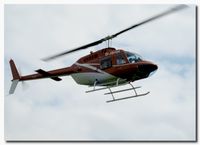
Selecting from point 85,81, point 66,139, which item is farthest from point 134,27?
point 66,139

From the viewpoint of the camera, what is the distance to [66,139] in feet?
37.8

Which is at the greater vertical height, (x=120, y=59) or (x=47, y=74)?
(x=120, y=59)

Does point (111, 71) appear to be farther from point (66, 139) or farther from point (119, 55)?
point (66, 139)

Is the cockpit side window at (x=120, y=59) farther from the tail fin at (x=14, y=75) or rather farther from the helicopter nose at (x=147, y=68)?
the tail fin at (x=14, y=75)

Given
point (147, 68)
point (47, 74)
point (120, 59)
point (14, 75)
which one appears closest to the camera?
point (147, 68)

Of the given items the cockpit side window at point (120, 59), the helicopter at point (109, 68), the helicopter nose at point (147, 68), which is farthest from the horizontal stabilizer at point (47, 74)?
the helicopter nose at point (147, 68)

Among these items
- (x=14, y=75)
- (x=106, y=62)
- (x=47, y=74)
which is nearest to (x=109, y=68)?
(x=106, y=62)

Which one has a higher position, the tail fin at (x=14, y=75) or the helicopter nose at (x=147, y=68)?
the helicopter nose at (x=147, y=68)

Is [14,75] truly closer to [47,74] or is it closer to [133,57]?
[47,74]

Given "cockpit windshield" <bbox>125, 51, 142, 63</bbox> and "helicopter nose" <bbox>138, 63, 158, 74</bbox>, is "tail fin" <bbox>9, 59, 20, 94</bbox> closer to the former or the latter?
"cockpit windshield" <bbox>125, 51, 142, 63</bbox>

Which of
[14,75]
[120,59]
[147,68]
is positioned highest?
[120,59]

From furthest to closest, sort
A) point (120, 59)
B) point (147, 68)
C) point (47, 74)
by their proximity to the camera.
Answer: point (47, 74) → point (120, 59) → point (147, 68)

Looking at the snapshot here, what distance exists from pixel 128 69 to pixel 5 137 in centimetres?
246

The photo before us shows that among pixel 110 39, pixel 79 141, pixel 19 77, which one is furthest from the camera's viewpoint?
pixel 19 77
